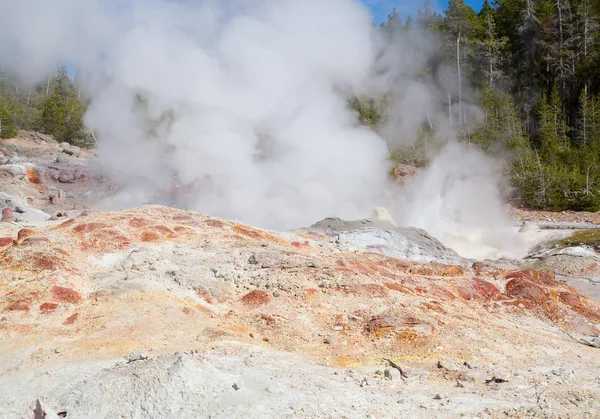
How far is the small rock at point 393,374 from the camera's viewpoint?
18.0 feet

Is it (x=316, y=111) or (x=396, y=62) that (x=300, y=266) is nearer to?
(x=316, y=111)

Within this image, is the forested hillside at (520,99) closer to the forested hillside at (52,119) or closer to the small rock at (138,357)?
the forested hillside at (52,119)

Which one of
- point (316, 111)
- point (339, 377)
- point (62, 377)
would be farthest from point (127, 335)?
point (316, 111)

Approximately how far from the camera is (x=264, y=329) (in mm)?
6934

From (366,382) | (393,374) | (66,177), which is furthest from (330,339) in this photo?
(66,177)

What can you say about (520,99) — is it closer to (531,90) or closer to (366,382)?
(531,90)

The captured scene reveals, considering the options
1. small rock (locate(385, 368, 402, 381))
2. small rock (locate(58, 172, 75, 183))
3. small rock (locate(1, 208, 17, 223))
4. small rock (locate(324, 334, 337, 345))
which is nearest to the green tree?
small rock (locate(58, 172, 75, 183))

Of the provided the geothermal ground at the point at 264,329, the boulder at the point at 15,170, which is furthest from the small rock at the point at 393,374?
the boulder at the point at 15,170

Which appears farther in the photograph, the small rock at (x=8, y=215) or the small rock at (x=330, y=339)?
the small rock at (x=8, y=215)

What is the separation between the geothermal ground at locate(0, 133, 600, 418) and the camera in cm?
477

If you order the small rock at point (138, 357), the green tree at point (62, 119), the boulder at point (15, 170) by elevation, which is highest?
the green tree at point (62, 119)

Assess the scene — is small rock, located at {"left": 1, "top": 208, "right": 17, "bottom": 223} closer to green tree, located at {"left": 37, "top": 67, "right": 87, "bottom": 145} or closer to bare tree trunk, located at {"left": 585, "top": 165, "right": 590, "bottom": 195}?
green tree, located at {"left": 37, "top": 67, "right": 87, "bottom": 145}

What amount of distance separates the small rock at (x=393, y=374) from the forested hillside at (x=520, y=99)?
20325mm

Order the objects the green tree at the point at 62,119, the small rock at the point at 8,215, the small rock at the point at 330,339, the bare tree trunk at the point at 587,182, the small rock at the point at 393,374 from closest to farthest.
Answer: the small rock at the point at 393,374
the small rock at the point at 330,339
the small rock at the point at 8,215
the bare tree trunk at the point at 587,182
the green tree at the point at 62,119
